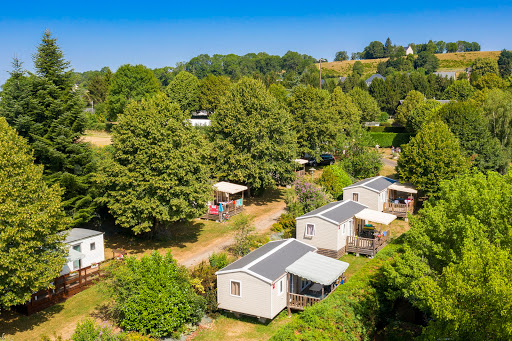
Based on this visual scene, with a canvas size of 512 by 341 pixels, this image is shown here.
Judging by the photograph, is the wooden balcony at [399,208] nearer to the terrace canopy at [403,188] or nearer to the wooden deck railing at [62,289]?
the terrace canopy at [403,188]

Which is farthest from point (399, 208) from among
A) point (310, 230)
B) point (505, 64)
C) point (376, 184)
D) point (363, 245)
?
point (505, 64)

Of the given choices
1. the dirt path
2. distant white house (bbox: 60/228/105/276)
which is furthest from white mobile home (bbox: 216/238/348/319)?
distant white house (bbox: 60/228/105/276)

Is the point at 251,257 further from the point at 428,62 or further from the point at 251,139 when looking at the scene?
the point at 428,62

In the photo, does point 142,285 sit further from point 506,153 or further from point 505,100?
point 505,100

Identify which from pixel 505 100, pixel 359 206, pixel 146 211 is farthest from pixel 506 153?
pixel 146 211

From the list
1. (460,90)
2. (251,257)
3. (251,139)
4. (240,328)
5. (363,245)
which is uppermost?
(460,90)

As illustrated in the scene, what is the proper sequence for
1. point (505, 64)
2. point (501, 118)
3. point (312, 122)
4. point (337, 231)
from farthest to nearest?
point (505, 64), point (501, 118), point (312, 122), point (337, 231)

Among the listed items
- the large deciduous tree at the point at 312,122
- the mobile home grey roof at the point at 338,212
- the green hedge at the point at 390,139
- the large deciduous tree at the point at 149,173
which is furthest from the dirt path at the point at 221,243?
the green hedge at the point at 390,139
